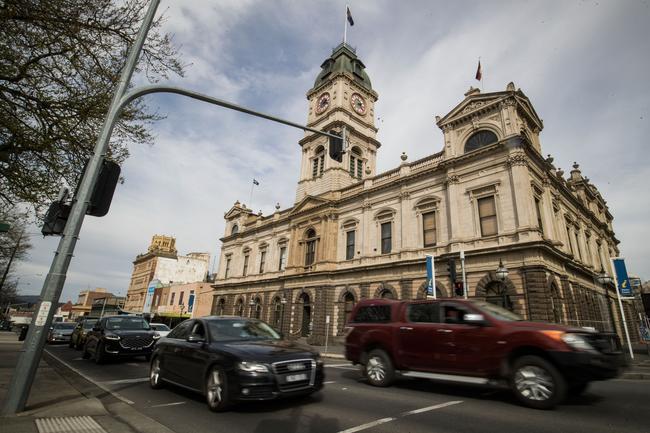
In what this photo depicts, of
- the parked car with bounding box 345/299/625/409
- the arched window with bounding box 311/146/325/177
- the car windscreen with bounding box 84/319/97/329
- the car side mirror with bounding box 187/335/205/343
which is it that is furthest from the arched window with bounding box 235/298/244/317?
the car side mirror with bounding box 187/335/205/343

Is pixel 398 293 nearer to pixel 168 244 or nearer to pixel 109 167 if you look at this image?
pixel 109 167

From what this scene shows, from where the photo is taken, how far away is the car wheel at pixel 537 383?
5445mm

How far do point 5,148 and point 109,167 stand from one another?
4.10 m

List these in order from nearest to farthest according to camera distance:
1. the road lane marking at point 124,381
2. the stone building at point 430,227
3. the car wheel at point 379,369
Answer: the car wheel at point 379,369 < the road lane marking at point 124,381 < the stone building at point 430,227

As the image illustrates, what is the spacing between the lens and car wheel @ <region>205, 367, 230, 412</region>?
5.36 m

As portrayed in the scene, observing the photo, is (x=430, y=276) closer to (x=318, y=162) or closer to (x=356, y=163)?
(x=356, y=163)

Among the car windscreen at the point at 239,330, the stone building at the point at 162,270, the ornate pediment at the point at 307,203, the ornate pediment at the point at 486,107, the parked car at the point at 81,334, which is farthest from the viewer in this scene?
the stone building at the point at 162,270

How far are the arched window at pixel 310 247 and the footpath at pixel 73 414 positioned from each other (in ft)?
80.9

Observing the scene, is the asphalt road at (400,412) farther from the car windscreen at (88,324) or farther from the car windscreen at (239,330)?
the car windscreen at (88,324)

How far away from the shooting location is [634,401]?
6191 millimetres

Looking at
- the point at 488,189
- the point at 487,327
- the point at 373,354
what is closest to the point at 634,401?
the point at 487,327

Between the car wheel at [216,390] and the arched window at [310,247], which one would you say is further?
the arched window at [310,247]

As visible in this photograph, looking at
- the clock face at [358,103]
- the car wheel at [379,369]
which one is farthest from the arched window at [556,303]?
the clock face at [358,103]

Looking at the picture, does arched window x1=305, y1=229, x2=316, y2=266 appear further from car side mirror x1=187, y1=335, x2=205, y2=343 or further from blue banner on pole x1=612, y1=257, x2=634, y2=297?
car side mirror x1=187, y1=335, x2=205, y2=343
